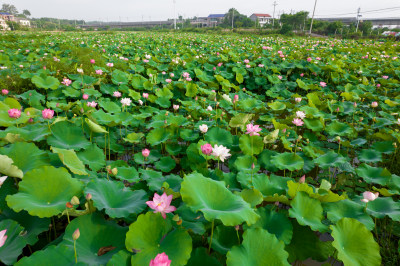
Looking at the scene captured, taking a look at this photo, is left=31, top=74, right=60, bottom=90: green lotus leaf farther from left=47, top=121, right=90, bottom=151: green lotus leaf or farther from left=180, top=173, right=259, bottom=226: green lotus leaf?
left=180, top=173, right=259, bottom=226: green lotus leaf

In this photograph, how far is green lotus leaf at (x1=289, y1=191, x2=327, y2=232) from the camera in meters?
1.25

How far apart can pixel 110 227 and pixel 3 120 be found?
5.27 feet

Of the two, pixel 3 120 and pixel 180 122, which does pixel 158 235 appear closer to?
pixel 180 122

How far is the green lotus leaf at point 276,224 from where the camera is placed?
3.91 feet

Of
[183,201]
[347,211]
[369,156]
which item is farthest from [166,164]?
[369,156]

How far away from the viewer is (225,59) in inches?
226

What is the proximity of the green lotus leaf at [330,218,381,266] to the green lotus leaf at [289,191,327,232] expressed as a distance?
11 cm

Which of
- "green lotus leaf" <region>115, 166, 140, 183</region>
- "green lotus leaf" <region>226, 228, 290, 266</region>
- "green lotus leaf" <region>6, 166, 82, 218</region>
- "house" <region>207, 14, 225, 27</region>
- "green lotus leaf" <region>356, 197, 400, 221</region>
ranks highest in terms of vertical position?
"house" <region>207, 14, 225, 27</region>

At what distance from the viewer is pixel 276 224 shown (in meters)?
1.24

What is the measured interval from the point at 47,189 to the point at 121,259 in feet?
1.88

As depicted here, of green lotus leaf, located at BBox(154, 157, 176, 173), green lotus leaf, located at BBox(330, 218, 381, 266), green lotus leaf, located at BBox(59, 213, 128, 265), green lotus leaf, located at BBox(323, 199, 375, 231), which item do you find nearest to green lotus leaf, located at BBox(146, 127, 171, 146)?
green lotus leaf, located at BBox(154, 157, 176, 173)

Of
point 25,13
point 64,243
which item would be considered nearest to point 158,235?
point 64,243

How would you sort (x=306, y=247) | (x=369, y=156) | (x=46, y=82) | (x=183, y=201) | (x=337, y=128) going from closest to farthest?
(x=183, y=201), (x=306, y=247), (x=369, y=156), (x=337, y=128), (x=46, y=82)

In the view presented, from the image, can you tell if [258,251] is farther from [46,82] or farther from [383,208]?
[46,82]
